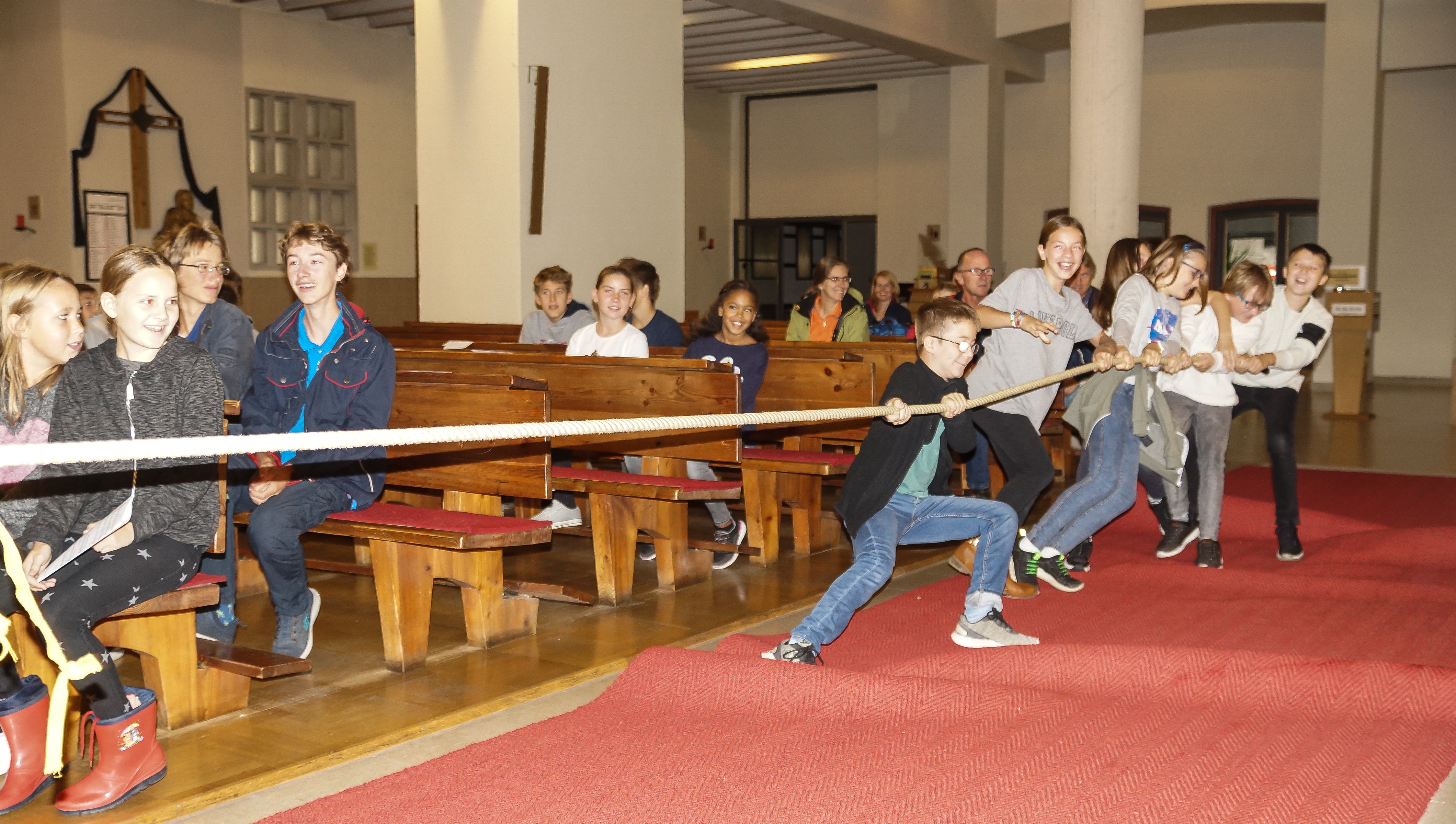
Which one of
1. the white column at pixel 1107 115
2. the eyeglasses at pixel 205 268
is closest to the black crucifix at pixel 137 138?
the white column at pixel 1107 115

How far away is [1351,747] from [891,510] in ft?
4.41

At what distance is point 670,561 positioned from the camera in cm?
459

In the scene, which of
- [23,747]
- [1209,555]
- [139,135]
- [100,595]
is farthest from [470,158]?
[23,747]

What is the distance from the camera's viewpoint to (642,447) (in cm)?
481

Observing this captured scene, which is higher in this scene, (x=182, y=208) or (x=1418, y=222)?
(x=1418, y=222)

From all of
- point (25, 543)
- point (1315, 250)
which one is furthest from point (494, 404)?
point (1315, 250)

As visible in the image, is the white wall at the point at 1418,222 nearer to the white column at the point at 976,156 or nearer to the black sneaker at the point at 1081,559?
the white column at the point at 976,156

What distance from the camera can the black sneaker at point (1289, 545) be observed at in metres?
4.99

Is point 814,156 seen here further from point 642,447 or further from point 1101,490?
point 1101,490

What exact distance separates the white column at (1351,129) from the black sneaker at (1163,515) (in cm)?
952

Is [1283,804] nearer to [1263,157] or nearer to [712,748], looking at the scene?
[712,748]

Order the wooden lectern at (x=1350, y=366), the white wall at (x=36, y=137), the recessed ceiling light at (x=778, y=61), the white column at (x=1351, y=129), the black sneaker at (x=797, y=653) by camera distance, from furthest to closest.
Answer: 1. the recessed ceiling light at (x=778, y=61)
2. the white column at (x=1351, y=129)
3. the white wall at (x=36, y=137)
4. the wooden lectern at (x=1350, y=366)
5. the black sneaker at (x=797, y=653)

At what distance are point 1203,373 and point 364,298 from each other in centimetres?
1065

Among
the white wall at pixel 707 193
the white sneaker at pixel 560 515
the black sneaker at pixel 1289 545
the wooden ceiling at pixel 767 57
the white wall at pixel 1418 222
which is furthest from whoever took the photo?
the white wall at pixel 707 193
